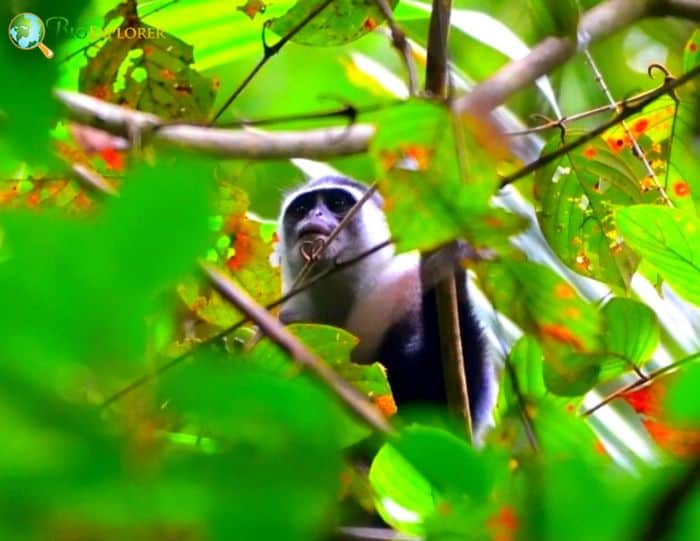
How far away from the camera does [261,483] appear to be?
0.18 m

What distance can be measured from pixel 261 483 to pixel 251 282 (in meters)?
1.09

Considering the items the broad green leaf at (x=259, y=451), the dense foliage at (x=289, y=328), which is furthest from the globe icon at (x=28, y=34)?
the broad green leaf at (x=259, y=451)

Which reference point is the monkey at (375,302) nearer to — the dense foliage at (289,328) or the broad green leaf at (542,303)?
the dense foliage at (289,328)

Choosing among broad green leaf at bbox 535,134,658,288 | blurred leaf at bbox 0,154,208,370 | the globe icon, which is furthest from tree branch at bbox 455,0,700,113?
blurred leaf at bbox 0,154,208,370

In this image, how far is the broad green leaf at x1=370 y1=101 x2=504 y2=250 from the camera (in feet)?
1.73

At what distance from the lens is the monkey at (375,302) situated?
1.77 m

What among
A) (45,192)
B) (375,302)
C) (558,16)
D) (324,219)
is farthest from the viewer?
(324,219)

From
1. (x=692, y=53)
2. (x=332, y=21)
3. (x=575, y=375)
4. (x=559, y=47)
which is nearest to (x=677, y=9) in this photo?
(x=692, y=53)

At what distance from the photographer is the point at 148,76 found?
1146mm

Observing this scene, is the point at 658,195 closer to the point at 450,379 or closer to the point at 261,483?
the point at 450,379

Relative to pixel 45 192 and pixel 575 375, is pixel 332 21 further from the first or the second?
pixel 575 375

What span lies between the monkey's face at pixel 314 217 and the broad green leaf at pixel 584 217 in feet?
3.80

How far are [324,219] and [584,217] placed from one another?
1.23 metres

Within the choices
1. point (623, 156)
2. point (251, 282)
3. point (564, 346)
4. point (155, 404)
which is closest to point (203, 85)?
point (251, 282)
